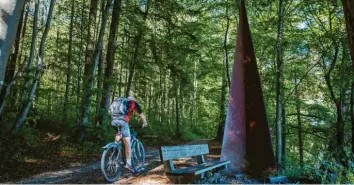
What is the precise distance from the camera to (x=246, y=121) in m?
6.29

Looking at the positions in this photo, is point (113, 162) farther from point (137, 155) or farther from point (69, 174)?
point (69, 174)

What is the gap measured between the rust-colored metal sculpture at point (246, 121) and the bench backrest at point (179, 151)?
700mm

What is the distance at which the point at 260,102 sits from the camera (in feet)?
20.8

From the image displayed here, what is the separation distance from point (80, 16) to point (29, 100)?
21.3 ft

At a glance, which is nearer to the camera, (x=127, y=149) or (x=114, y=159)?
(x=114, y=159)

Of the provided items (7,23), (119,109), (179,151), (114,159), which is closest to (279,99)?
(179,151)

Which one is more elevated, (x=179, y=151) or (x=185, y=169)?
(x=179, y=151)

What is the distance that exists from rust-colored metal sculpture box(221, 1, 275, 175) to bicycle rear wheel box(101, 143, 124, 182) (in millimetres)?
2338

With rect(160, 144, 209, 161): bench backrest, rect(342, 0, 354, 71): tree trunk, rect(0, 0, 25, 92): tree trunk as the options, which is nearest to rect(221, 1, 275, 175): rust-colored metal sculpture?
rect(160, 144, 209, 161): bench backrest

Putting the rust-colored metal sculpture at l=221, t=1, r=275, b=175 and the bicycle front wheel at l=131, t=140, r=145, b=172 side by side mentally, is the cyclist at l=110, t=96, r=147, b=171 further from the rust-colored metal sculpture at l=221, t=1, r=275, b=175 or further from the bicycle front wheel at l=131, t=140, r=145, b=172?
the rust-colored metal sculpture at l=221, t=1, r=275, b=175

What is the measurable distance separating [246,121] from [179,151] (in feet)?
5.98

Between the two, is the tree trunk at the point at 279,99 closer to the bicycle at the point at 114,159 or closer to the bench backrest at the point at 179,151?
the bench backrest at the point at 179,151

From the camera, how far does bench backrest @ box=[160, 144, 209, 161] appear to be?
15.9ft

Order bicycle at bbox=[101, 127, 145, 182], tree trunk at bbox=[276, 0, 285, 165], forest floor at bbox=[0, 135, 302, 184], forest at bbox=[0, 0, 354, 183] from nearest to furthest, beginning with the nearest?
bicycle at bbox=[101, 127, 145, 182] < forest floor at bbox=[0, 135, 302, 184] < forest at bbox=[0, 0, 354, 183] < tree trunk at bbox=[276, 0, 285, 165]
